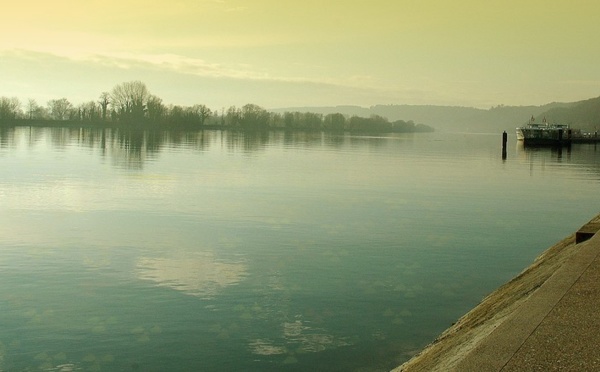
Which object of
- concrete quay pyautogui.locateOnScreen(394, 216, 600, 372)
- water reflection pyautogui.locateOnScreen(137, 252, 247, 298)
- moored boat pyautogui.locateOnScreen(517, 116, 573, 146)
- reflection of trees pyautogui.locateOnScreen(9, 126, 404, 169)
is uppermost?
moored boat pyautogui.locateOnScreen(517, 116, 573, 146)

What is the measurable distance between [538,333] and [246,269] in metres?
9.87

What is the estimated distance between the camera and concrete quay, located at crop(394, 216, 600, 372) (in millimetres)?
6168

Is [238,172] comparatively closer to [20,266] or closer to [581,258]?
[20,266]

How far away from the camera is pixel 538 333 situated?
22.9 feet

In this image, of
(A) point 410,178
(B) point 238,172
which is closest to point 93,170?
(B) point 238,172

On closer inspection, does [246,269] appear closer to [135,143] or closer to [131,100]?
[135,143]

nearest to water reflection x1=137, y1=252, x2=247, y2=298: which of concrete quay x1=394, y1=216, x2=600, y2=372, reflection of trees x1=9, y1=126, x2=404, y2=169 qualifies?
concrete quay x1=394, y1=216, x2=600, y2=372

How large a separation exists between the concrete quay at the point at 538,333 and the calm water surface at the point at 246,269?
1.34 metres

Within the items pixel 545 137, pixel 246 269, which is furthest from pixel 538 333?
pixel 545 137

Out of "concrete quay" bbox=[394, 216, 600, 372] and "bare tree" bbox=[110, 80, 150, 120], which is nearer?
"concrete quay" bbox=[394, 216, 600, 372]

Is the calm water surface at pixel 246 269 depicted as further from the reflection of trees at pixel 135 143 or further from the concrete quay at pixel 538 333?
the reflection of trees at pixel 135 143

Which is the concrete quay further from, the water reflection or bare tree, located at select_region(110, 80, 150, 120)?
bare tree, located at select_region(110, 80, 150, 120)

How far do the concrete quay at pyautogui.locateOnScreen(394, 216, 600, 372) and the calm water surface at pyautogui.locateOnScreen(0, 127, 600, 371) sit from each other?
→ 1.34 meters

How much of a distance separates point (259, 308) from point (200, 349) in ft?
7.87
